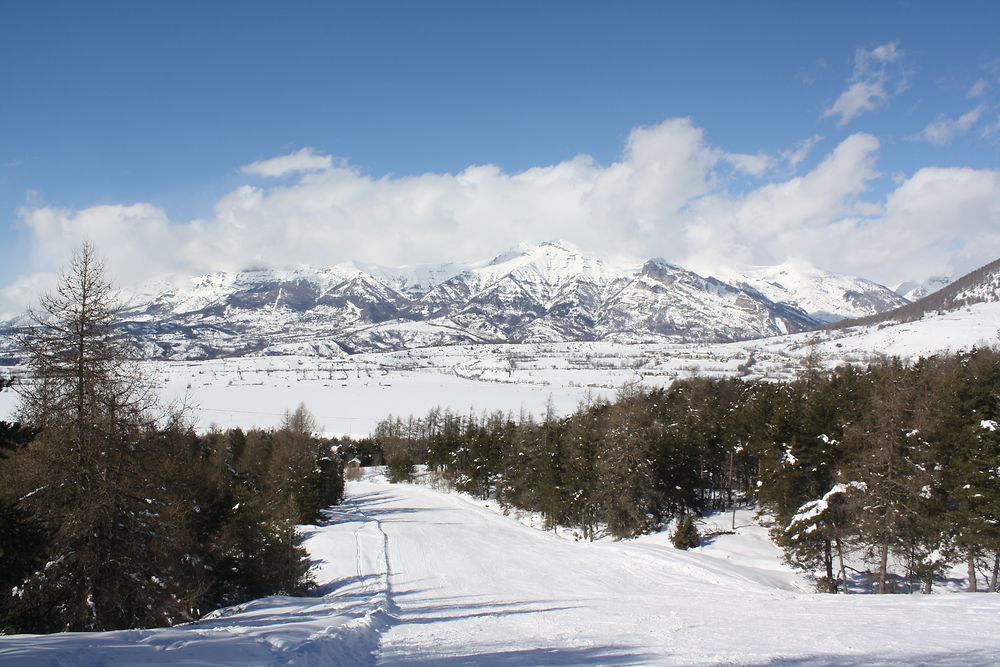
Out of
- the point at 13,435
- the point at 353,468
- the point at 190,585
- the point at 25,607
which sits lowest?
the point at 353,468

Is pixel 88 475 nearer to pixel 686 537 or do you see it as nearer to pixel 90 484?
pixel 90 484

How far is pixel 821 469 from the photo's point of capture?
1128 inches

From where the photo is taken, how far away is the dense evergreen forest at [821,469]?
2264 centimetres

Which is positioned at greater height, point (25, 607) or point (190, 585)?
point (25, 607)

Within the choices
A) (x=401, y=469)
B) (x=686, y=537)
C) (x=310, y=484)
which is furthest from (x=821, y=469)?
(x=401, y=469)

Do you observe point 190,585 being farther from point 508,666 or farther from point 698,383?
point 698,383

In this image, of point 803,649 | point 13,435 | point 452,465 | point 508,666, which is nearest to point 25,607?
point 13,435

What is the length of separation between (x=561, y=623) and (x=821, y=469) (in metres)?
20.3

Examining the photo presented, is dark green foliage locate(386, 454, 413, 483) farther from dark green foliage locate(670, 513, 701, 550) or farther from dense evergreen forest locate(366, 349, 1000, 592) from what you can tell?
dark green foliage locate(670, 513, 701, 550)

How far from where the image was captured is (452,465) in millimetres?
77000

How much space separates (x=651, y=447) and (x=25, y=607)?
3475 cm

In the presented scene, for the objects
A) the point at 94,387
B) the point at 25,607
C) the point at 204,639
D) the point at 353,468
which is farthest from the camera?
the point at 353,468

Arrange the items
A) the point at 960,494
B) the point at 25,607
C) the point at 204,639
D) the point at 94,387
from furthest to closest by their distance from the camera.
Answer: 1. the point at 960,494
2. the point at 94,387
3. the point at 25,607
4. the point at 204,639

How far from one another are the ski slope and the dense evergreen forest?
14.8 feet
